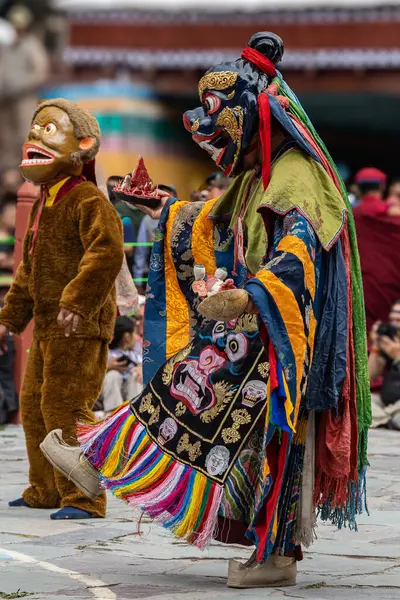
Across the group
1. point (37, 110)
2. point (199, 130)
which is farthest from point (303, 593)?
point (37, 110)

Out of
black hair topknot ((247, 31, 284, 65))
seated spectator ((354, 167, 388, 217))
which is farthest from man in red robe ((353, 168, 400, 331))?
black hair topknot ((247, 31, 284, 65))

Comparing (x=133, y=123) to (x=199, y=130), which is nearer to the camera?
(x=199, y=130)

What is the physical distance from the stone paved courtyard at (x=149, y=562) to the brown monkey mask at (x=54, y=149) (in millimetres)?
1541

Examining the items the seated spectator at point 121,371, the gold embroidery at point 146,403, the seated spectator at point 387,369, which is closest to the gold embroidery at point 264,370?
the gold embroidery at point 146,403

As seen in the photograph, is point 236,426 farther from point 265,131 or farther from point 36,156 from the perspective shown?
point 36,156

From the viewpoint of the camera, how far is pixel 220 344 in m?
4.87

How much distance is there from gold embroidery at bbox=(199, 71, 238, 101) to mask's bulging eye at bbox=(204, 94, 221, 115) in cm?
3

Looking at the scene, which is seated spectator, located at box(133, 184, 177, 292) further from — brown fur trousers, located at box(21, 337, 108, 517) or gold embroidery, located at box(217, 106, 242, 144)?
gold embroidery, located at box(217, 106, 242, 144)

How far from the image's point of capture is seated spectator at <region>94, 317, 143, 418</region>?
31.4 ft

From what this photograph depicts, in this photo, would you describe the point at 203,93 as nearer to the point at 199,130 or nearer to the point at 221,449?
the point at 199,130

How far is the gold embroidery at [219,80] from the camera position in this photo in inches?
194

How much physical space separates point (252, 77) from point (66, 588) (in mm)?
1868

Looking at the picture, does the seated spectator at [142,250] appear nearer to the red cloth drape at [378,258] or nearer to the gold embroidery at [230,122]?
the red cloth drape at [378,258]

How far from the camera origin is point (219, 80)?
495 cm
